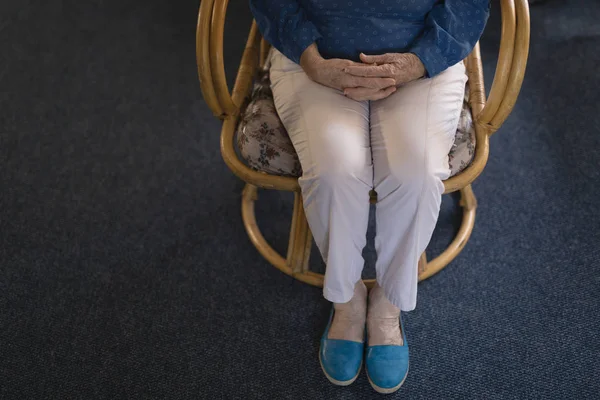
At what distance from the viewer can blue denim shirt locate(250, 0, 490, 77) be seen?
1.15 metres

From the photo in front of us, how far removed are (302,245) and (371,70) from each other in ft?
1.62

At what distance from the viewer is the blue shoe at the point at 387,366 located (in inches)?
48.5

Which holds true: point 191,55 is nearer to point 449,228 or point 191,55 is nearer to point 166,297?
point 166,297

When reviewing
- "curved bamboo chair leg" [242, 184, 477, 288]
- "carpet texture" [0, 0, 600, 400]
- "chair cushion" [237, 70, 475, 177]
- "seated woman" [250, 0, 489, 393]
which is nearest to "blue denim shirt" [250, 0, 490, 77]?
"seated woman" [250, 0, 489, 393]

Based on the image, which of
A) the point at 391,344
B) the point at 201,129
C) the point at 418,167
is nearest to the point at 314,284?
the point at 391,344

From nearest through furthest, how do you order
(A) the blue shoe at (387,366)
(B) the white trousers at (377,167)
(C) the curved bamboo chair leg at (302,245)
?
1. (B) the white trousers at (377,167)
2. (A) the blue shoe at (387,366)
3. (C) the curved bamboo chair leg at (302,245)

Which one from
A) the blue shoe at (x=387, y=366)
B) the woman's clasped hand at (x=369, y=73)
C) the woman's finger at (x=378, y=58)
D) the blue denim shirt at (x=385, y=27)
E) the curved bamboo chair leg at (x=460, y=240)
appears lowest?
the blue shoe at (x=387, y=366)

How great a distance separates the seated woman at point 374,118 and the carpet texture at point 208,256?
0.68 ft

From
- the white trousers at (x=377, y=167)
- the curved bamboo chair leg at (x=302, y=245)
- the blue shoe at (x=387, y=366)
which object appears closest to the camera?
the white trousers at (x=377, y=167)

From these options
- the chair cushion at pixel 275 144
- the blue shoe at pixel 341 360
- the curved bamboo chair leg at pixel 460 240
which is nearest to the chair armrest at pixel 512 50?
the chair cushion at pixel 275 144

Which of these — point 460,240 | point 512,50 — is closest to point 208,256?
point 460,240

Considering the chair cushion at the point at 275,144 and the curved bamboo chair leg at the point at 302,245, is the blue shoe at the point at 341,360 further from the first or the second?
the chair cushion at the point at 275,144

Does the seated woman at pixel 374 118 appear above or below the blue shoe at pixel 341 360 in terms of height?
above

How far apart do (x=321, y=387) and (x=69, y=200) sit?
94 centimetres
